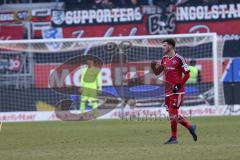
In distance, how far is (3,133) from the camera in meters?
17.5

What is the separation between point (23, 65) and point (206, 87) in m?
6.78

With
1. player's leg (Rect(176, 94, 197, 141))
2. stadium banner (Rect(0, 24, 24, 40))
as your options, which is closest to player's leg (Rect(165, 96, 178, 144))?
player's leg (Rect(176, 94, 197, 141))

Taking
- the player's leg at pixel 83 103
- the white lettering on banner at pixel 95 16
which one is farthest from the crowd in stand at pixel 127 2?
the player's leg at pixel 83 103

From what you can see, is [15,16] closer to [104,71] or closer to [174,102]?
[104,71]

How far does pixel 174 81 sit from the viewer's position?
14.1 m

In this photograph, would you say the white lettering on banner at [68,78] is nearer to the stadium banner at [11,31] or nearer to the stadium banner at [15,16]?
the stadium banner at [11,31]

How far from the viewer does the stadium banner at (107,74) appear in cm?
2438

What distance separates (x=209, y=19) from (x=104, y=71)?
798 centimetres

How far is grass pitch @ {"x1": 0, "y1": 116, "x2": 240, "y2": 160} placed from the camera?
11.8 meters

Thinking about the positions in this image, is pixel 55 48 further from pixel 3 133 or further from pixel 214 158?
pixel 214 158

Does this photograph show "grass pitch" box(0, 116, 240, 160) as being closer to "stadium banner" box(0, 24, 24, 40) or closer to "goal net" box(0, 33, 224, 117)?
"goal net" box(0, 33, 224, 117)

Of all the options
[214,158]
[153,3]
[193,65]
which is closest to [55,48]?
[193,65]

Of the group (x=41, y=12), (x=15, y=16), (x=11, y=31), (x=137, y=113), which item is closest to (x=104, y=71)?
(x=137, y=113)

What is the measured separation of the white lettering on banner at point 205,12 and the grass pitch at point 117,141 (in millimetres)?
10613
